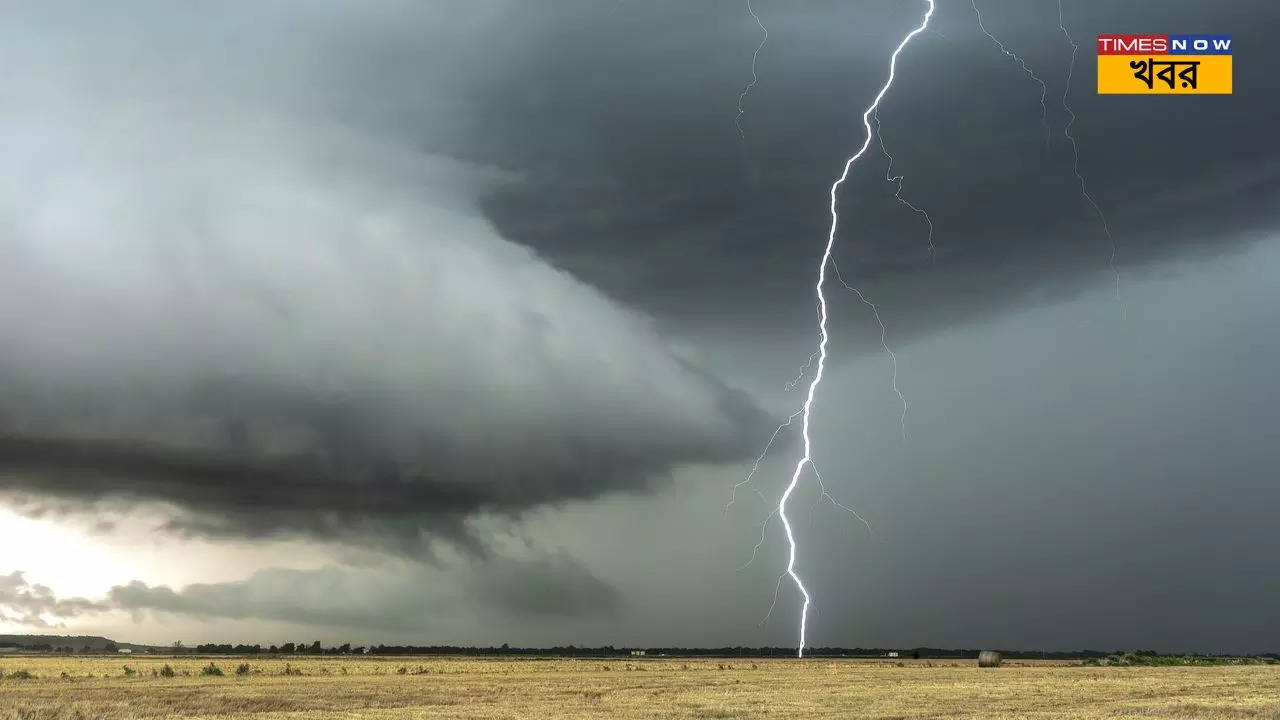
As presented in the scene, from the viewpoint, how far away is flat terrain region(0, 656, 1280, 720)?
36125 mm

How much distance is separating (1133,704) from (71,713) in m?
39.1

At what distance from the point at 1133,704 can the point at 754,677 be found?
94.3 ft

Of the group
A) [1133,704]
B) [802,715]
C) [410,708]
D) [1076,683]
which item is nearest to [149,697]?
[410,708]

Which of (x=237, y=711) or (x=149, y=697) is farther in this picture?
(x=149, y=697)

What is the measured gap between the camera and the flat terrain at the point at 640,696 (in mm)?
36125

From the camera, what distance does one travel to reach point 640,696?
45.8m

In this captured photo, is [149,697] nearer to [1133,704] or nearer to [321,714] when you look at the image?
[321,714]

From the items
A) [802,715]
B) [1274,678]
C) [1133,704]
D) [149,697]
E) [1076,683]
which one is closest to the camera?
[802,715]

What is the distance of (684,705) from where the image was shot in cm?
3981

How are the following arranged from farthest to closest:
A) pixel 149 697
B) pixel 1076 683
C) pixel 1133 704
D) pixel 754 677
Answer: pixel 754 677 < pixel 1076 683 < pixel 149 697 < pixel 1133 704

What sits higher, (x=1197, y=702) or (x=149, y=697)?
(x=1197, y=702)

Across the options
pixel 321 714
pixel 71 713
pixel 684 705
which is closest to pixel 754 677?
pixel 684 705

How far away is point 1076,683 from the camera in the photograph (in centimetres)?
5334

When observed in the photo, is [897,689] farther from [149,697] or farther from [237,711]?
[149,697]
